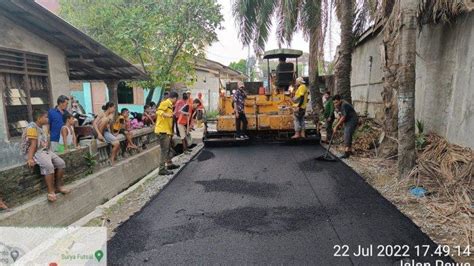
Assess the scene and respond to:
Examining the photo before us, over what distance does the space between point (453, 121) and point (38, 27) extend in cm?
815

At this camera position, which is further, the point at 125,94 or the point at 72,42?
the point at 125,94

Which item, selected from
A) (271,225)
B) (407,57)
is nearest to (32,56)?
(271,225)

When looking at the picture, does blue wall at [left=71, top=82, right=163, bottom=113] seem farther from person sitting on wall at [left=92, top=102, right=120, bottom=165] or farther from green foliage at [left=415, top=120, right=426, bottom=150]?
green foliage at [left=415, top=120, right=426, bottom=150]

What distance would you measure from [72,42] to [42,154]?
12.2 ft

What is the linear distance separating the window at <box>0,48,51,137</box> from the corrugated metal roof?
58 cm

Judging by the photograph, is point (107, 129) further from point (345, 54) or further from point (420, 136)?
point (345, 54)

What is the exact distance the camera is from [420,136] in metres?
6.81

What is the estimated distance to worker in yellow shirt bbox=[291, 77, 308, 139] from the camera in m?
9.20

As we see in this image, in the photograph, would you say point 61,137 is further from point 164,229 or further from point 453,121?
point 453,121

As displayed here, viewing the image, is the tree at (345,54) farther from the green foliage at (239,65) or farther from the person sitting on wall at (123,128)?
the green foliage at (239,65)

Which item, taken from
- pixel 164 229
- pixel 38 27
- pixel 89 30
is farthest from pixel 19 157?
pixel 89 30

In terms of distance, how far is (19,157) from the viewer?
22.3ft

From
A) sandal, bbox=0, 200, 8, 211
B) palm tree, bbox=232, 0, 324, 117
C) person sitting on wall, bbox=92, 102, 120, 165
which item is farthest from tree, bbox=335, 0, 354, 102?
sandal, bbox=0, 200, 8, 211

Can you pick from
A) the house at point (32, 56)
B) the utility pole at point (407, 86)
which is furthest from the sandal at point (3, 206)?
the utility pole at point (407, 86)
